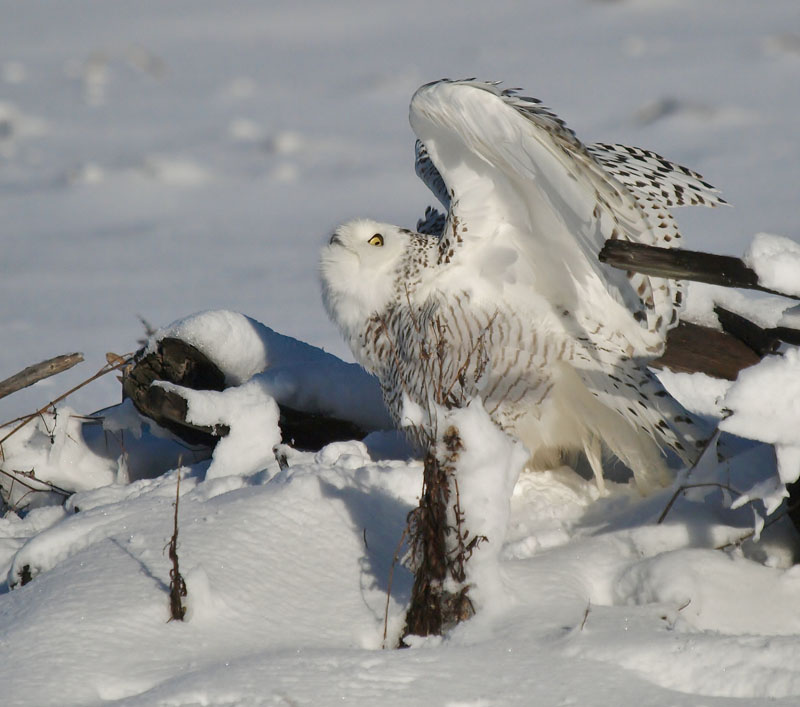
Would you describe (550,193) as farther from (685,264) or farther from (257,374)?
(257,374)

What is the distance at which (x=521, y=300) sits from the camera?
3.88 metres

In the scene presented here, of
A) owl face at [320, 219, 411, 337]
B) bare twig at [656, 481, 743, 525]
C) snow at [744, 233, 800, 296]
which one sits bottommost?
bare twig at [656, 481, 743, 525]

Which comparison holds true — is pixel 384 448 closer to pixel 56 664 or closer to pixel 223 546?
pixel 223 546

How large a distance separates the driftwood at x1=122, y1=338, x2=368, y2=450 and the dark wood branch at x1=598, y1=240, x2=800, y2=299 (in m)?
2.25

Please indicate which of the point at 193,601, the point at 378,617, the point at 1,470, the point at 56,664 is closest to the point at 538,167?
the point at 378,617

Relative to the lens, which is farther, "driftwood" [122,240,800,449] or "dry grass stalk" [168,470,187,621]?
"driftwood" [122,240,800,449]

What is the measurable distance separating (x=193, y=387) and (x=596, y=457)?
209 cm

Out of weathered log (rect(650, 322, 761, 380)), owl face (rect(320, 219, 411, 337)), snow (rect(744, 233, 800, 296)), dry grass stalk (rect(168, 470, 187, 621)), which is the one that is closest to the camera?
dry grass stalk (rect(168, 470, 187, 621))

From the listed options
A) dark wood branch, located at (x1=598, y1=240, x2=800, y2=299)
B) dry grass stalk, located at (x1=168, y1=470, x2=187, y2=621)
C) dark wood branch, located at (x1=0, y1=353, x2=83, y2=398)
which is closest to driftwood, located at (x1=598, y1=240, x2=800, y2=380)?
dark wood branch, located at (x1=598, y1=240, x2=800, y2=299)

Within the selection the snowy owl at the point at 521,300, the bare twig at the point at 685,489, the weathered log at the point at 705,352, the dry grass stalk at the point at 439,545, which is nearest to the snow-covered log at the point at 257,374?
the snowy owl at the point at 521,300

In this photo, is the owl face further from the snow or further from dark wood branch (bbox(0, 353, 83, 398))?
the snow

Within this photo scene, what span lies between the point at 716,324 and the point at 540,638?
9.10 ft

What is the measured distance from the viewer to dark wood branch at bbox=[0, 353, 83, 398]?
4156mm

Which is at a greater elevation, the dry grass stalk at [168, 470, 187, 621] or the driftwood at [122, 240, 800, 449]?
the driftwood at [122, 240, 800, 449]
